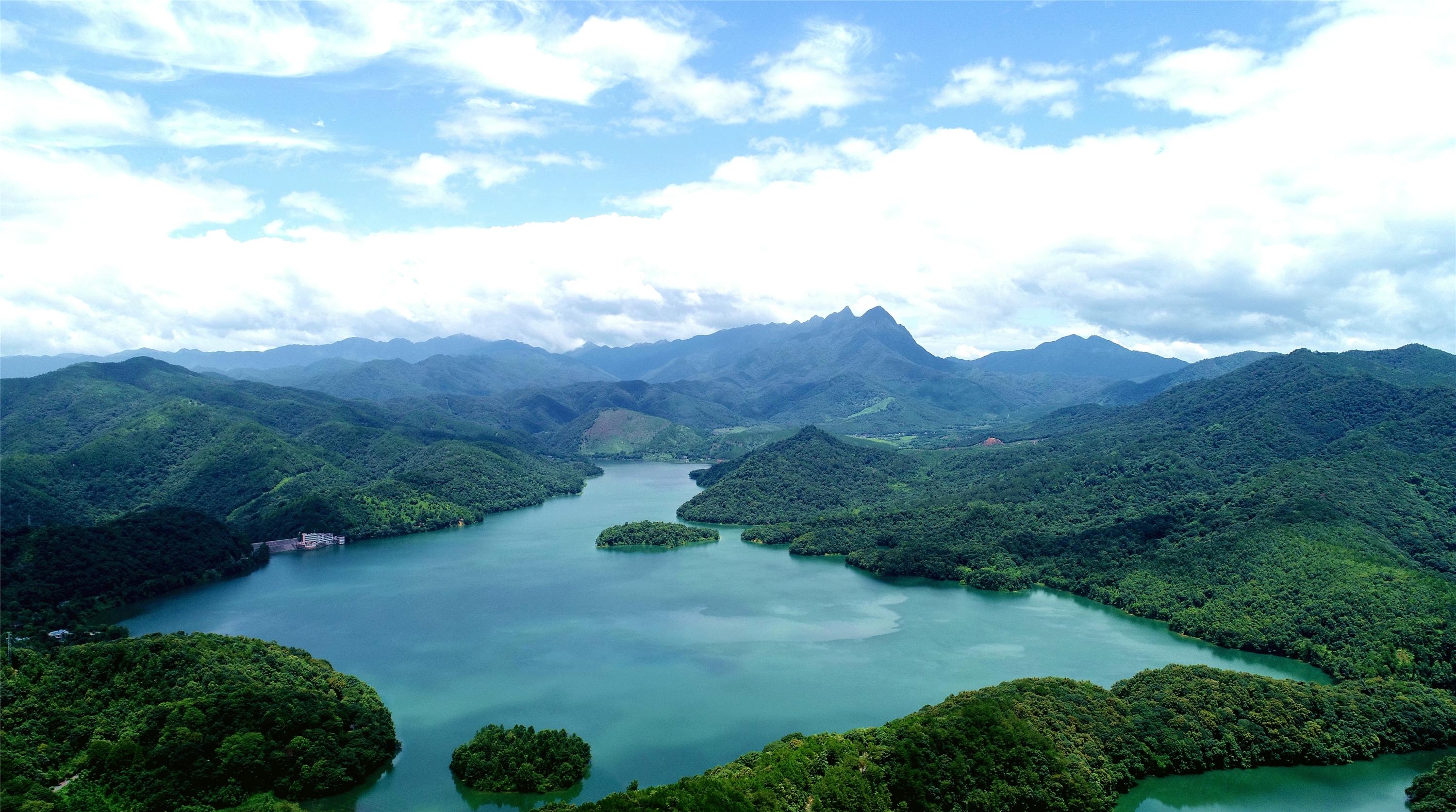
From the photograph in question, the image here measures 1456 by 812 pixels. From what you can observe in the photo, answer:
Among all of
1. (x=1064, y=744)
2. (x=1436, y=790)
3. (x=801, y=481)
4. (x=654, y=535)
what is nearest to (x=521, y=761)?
(x=1064, y=744)

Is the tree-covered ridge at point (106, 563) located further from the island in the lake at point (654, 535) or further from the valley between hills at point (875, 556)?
the island in the lake at point (654, 535)

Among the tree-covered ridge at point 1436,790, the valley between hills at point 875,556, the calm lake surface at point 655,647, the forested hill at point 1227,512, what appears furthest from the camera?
the forested hill at point 1227,512

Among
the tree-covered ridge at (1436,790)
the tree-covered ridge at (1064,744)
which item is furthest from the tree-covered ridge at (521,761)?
the tree-covered ridge at (1436,790)

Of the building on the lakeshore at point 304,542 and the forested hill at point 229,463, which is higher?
the forested hill at point 229,463

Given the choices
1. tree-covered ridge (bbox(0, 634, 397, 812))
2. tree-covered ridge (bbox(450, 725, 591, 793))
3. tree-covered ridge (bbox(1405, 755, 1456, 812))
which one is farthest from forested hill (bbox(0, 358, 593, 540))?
tree-covered ridge (bbox(1405, 755, 1456, 812))

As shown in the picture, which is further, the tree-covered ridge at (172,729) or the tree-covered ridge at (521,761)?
the tree-covered ridge at (521,761)

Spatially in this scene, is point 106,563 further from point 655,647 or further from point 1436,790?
point 1436,790
